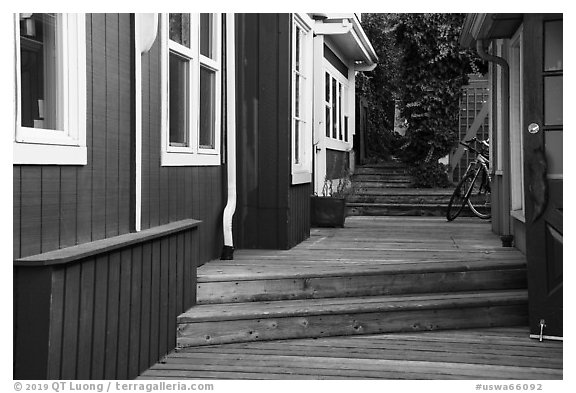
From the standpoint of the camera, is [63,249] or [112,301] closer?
[63,249]

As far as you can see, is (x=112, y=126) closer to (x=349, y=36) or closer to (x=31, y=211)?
(x=31, y=211)

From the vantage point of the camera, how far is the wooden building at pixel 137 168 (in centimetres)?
296

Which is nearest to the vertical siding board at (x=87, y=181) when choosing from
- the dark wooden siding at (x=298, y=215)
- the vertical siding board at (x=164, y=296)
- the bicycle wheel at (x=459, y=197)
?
the vertical siding board at (x=164, y=296)

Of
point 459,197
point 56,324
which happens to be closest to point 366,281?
point 56,324

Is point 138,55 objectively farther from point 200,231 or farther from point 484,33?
point 484,33

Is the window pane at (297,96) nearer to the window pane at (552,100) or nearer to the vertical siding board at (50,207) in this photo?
the window pane at (552,100)

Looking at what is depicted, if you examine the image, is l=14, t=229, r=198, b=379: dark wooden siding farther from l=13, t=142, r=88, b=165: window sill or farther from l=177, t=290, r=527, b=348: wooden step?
l=13, t=142, r=88, b=165: window sill

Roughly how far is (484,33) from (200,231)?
109 inches

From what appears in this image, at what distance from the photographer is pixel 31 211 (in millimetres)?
2943

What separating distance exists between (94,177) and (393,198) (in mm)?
7441

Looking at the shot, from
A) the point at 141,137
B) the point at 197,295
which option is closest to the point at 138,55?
the point at 141,137

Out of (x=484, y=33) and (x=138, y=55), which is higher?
(x=484, y=33)
